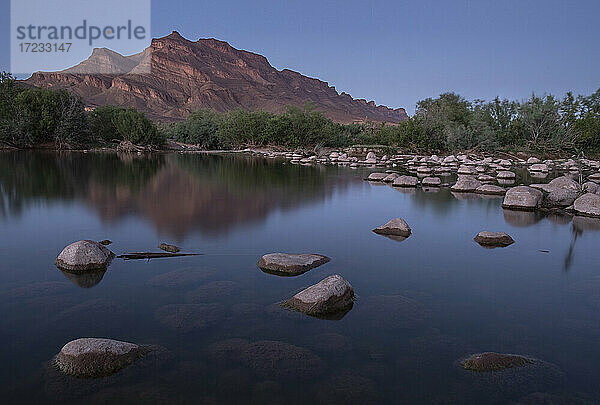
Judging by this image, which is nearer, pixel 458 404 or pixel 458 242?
pixel 458 404

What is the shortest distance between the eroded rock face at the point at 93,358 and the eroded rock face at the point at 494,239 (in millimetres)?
7948

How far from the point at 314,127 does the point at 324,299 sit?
160ft

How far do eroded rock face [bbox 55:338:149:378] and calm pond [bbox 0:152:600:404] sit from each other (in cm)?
12

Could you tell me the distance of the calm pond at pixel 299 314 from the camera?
13.2 feet

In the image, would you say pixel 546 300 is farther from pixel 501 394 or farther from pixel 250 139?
pixel 250 139

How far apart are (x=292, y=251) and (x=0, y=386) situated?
552 centimetres

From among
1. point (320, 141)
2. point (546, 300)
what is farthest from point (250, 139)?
point (546, 300)

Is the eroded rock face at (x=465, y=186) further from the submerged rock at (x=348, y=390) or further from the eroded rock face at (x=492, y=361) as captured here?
the submerged rock at (x=348, y=390)

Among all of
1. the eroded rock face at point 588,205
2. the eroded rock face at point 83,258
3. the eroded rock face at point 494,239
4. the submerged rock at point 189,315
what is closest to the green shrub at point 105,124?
the eroded rock face at point 83,258

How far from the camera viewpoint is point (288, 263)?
7.23 metres

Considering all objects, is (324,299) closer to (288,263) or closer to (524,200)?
(288,263)

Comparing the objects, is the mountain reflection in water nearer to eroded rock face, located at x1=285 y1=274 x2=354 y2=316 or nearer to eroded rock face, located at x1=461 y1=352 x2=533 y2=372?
eroded rock face, located at x1=285 y1=274 x2=354 y2=316

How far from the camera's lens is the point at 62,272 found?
6.92 m

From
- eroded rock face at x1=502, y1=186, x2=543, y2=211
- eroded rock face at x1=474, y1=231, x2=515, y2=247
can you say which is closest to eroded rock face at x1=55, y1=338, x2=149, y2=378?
eroded rock face at x1=474, y1=231, x2=515, y2=247
